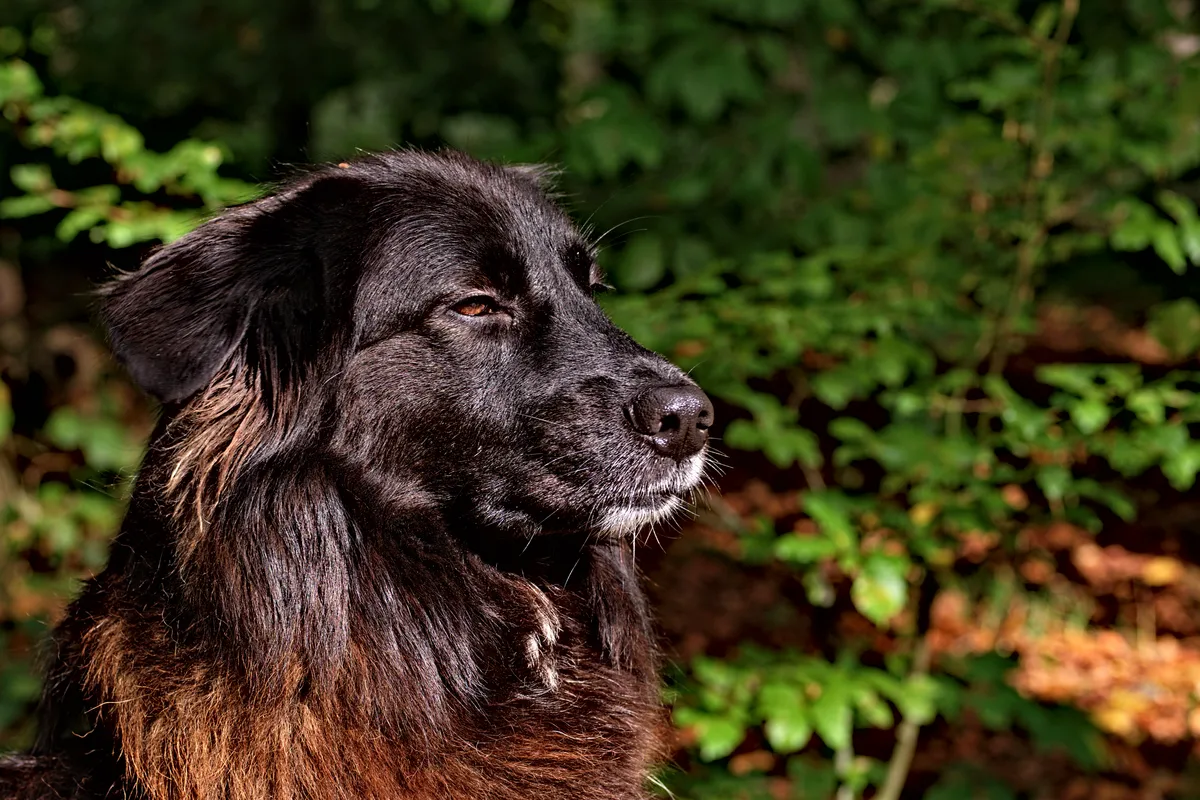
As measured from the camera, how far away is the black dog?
2.28 metres

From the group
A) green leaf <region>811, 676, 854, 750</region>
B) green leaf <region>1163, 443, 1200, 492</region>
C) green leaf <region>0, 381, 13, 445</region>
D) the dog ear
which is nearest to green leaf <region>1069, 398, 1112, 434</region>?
green leaf <region>1163, 443, 1200, 492</region>

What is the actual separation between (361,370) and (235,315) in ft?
0.96

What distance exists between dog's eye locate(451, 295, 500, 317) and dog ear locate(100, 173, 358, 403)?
298mm

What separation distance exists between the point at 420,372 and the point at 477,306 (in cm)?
20

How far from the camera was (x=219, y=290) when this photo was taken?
223 centimetres

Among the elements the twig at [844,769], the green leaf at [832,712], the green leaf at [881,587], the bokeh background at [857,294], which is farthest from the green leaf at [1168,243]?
the twig at [844,769]

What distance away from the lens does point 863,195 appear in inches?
181

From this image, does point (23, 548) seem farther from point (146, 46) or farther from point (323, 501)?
point (323, 501)

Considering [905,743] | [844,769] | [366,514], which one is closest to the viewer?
[366,514]

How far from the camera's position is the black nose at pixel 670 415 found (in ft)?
7.95

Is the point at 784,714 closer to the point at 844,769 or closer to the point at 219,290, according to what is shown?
the point at 844,769

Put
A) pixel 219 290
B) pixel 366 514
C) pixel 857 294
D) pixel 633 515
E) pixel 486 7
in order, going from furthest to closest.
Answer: pixel 486 7 → pixel 857 294 → pixel 633 515 → pixel 366 514 → pixel 219 290

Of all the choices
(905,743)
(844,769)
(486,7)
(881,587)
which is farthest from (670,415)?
(486,7)

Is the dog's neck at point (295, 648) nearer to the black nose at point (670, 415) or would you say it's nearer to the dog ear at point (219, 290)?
the dog ear at point (219, 290)
